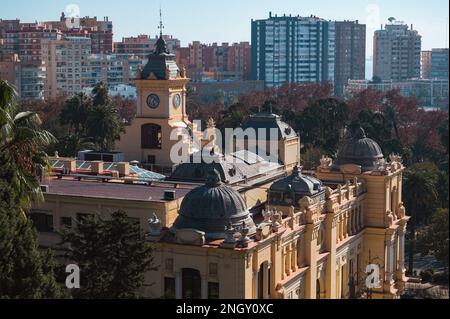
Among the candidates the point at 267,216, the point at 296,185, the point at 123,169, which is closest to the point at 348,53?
the point at 123,169

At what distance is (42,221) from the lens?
41219 millimetres

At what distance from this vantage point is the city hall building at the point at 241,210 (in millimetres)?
34969

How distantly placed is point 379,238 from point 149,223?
66.2ft

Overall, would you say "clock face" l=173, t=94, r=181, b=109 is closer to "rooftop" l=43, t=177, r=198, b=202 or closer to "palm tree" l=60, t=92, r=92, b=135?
"rooftop" l=43, t=177, r=198, b=202

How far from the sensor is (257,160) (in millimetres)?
52188

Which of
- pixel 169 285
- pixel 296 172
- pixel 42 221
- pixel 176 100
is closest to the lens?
pixel 169 285

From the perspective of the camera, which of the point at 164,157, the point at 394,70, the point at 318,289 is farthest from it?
the point at 394,70

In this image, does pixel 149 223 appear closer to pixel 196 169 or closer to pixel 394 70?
pixel 196 169

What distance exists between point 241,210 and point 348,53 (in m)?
160

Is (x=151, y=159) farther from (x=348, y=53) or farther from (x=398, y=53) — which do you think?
(x=398, y=53)

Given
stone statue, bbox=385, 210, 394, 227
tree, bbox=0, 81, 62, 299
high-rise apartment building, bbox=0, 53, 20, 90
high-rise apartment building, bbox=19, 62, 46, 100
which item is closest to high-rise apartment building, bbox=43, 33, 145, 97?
high-rise apartment building, bbox=19, 62, 46, 100
